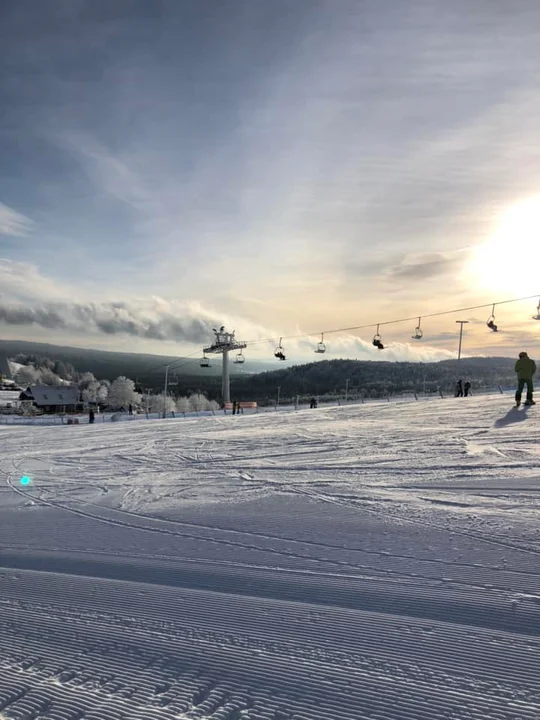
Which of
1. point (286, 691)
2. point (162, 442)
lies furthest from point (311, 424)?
point (286, 691)

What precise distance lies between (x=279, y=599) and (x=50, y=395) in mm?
100606

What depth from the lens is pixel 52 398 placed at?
95.1 metres

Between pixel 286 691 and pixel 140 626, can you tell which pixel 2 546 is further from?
pixel 286 691

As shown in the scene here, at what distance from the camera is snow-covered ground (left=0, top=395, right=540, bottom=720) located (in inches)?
117

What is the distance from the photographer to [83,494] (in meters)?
9.07

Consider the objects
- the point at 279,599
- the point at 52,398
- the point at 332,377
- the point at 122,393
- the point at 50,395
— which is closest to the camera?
the point at 279,599

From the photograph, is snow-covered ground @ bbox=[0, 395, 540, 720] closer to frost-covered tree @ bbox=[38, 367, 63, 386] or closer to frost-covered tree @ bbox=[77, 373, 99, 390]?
frost-covered tree @ bbox=[77, 373, 99, 390]

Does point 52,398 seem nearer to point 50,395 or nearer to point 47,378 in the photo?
point 50,395

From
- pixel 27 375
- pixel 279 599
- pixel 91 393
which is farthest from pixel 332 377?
pixel 279 599

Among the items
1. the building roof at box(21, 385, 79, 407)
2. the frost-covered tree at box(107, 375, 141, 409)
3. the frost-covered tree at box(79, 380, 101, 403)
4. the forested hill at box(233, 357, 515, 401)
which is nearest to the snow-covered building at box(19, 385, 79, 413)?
the building roof at box(21, 385, 79, 407)

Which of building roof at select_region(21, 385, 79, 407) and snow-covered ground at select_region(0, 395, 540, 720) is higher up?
snow-covered ground at select_region(0, 395, 540, 720)

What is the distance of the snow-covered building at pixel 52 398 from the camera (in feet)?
306

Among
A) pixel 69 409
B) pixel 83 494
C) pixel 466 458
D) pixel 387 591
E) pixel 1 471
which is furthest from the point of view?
pixel 69 409

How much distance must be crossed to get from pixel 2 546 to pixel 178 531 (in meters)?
2.14
